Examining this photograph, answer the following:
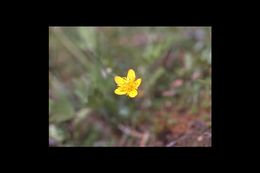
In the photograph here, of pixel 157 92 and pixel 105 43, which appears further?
pixel 105 43

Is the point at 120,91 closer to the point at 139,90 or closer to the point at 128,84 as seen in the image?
the point at 128,84

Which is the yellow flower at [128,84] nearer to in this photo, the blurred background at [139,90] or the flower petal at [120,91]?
the flower petal at [120,91]

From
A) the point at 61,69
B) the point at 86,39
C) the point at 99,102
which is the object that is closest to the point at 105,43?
the point at 86,39

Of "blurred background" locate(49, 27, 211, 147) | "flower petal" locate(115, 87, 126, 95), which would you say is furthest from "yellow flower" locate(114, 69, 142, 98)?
"blurred background" locate(49, 27, 211, 147)

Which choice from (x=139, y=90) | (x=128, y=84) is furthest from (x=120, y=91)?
(x=139, y=90)

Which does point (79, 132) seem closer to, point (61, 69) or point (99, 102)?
point (99, 102)

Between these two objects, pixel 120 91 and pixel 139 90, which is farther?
pixel 139 90

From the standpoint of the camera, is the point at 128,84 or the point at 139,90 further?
the point at 139,90

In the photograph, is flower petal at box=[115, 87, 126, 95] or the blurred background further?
the blurred background

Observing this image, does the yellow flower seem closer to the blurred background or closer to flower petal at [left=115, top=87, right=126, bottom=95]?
flower petal at [left=115, top=87, right=126, bottom=95]
